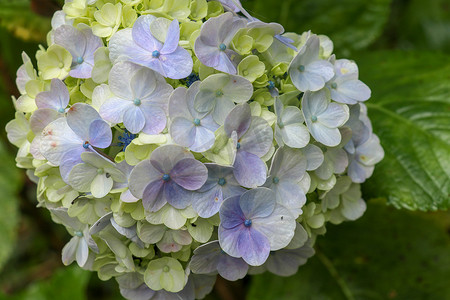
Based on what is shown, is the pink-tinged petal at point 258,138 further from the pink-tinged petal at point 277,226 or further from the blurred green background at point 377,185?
the blurred green background at point 377,185

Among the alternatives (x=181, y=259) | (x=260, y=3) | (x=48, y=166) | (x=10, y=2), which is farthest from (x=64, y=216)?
(x=260, y=3)

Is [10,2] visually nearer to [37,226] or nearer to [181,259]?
[37,226]

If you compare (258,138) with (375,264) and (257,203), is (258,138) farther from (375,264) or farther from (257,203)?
(375,264)

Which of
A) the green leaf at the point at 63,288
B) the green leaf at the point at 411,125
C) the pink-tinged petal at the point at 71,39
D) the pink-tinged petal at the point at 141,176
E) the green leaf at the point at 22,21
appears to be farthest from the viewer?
the green leaf at the point at 63,288

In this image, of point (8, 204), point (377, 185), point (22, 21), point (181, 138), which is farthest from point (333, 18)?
point (8, 204)

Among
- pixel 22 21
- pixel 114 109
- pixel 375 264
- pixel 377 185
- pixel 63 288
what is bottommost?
pixel 63 288

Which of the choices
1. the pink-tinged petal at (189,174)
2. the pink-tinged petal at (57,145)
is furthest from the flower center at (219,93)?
the pink-tinged petal at (57,145)
